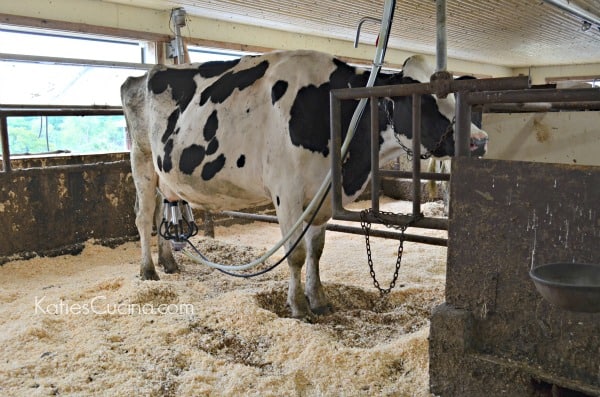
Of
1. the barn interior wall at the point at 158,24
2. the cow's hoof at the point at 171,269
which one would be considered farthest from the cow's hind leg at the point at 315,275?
the barn interior wall at the point at 158,24

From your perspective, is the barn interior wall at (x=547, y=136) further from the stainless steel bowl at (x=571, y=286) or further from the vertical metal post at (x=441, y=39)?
the stainless steel bowl at (x=571, y=286)

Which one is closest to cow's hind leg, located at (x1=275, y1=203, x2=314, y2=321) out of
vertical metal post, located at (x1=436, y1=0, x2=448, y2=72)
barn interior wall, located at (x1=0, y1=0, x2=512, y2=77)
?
vertical metal post, located at (x1=436, y1=0, x2=448, y2=72)

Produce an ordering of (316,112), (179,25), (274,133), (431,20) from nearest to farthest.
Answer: (316,112) → (274,133) → (179,25) → (431,20)

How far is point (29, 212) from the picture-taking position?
4902 millimetres

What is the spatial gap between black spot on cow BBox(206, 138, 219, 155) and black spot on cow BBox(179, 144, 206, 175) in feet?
0.17

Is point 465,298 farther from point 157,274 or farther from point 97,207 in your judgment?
point 97,207

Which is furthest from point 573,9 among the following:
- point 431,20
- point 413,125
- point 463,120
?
point 463,120

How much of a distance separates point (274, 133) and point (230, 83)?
65 centimetres

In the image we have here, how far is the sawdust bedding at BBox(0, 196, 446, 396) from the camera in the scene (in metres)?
2.35

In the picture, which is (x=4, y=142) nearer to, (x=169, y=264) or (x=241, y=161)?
(x=169, y=264)

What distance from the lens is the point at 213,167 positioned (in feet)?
11.8

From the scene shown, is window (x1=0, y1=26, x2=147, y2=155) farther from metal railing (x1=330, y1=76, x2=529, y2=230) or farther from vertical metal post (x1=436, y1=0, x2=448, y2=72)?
vertical metal post (x1=436, y1=0, x2=448, y2=72)

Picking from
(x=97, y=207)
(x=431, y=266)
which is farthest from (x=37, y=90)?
(x=431, y=266)

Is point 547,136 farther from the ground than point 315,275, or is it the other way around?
point 547,136
